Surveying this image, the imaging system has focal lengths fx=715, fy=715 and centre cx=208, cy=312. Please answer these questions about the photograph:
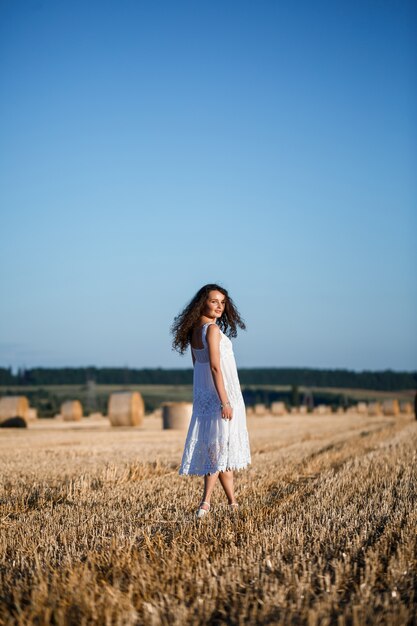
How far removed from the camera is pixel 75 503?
644 cm

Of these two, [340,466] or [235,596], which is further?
[340,466]

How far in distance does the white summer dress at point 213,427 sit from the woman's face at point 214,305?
154 mm

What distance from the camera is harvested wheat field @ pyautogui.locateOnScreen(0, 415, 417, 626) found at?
322 centimetres

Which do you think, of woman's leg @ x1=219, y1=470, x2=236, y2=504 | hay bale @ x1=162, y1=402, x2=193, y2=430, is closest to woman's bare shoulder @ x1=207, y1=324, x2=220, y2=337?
woman's leg @ x1=219, y1=470, x2=236, y2=504

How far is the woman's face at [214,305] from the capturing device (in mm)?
6512

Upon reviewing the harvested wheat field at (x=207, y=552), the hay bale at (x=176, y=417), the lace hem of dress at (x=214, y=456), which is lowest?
Result: the hay bale at (x=176, y=417)

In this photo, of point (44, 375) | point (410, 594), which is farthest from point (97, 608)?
point (44, 375)

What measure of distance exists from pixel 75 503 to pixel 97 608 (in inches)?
130

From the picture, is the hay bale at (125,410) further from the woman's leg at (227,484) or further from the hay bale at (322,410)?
the hay bale at (322,410)

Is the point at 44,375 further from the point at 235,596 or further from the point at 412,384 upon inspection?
the point at 235,596

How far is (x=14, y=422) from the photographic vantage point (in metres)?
26.7

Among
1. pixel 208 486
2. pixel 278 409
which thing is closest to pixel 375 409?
pixel 278 409

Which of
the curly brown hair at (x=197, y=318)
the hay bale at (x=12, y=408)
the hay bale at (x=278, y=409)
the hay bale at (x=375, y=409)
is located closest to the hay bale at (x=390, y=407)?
the hay bale at (x=375, y=409)

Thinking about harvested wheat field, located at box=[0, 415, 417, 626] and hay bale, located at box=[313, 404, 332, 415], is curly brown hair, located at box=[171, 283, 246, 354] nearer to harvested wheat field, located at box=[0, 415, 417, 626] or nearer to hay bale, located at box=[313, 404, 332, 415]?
harvested wheat field, located at box=[0, 415, 417, 626]
